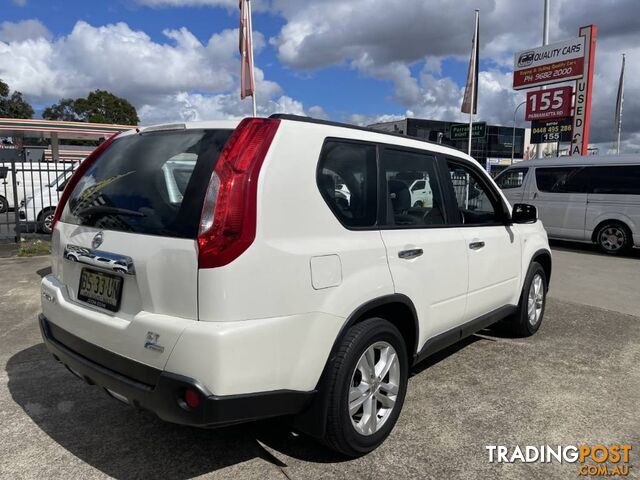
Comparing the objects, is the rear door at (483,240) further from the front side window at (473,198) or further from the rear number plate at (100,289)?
the rear number plate at (100,289)

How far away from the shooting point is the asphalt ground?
8.43ft

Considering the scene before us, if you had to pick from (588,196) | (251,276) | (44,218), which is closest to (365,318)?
(251,276)

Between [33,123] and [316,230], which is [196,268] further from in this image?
[33,123]

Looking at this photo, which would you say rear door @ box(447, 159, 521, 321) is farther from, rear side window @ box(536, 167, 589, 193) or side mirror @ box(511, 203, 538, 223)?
rear side window @ box(536, 167, 589, 193)

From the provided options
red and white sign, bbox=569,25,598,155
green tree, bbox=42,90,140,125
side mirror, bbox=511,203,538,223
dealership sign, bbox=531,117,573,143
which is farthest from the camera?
green tree, bbox=42,90,140,125

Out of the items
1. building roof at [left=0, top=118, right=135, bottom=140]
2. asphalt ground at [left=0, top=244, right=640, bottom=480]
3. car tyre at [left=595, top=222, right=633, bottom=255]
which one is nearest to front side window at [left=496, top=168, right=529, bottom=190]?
car tyre at [left=595, top=222, right=633, bottom=255]

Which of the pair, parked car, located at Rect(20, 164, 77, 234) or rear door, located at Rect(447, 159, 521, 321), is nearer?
rear door, located at Rect(447, 159, 521, 321)

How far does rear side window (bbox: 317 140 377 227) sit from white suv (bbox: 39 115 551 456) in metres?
0.01

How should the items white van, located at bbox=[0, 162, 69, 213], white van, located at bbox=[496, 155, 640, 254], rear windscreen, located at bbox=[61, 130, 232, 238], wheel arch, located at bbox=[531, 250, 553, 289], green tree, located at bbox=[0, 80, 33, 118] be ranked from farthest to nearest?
green tree, located at bbox=[0, 80, 33, 118]
white van, located at bbox=[0, 162, 69, 213]
white van, located at bbox=[496, 155, 640, 254]
wheel arch, located at bbox=[531, 250, 553, 289]
rear windscreen, located at bbox=[61, 130, 232, 238]

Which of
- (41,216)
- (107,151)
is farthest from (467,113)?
(107,151)

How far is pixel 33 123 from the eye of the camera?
2808cm

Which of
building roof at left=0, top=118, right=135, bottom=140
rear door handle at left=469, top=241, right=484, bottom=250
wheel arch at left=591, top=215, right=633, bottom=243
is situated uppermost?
building roof at left=0, top=118, right=135, bottom=140

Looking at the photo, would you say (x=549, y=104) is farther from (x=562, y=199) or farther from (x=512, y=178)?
(x=562, y=199)

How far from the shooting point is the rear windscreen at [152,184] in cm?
216
